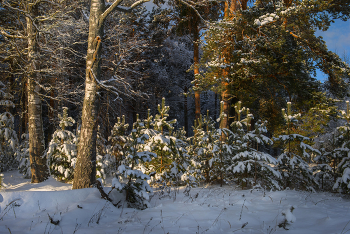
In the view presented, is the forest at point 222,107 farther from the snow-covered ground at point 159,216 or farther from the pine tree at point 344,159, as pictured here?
the snow-covered ground at point 159,216

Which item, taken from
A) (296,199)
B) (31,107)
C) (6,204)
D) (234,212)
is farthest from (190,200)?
(31,107)

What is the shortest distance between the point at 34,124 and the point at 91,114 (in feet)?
14.6

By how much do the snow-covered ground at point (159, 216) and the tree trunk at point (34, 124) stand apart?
5078mm

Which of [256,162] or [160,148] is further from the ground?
[160,148]

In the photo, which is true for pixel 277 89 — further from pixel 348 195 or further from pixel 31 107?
pixel 31 107

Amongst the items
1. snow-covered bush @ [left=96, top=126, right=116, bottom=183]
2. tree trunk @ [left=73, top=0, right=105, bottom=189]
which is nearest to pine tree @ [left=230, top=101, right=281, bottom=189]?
tree trunk @ [left=73, top=0, right=105, bottom=189]

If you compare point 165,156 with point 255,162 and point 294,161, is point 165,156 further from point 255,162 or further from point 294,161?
point 294,161

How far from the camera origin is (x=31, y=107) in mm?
8141

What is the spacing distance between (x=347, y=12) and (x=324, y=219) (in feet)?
31.5

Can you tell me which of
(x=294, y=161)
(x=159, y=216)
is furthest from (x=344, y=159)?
(x=159, y=216)

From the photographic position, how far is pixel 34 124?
810 centimetres

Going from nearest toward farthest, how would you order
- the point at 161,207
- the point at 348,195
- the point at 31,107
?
the point at 161,207, the point at 348,195, the point at 31,107

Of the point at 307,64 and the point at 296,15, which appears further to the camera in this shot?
the point at 307,64

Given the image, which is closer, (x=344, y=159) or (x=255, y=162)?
(x=344, y=159)
